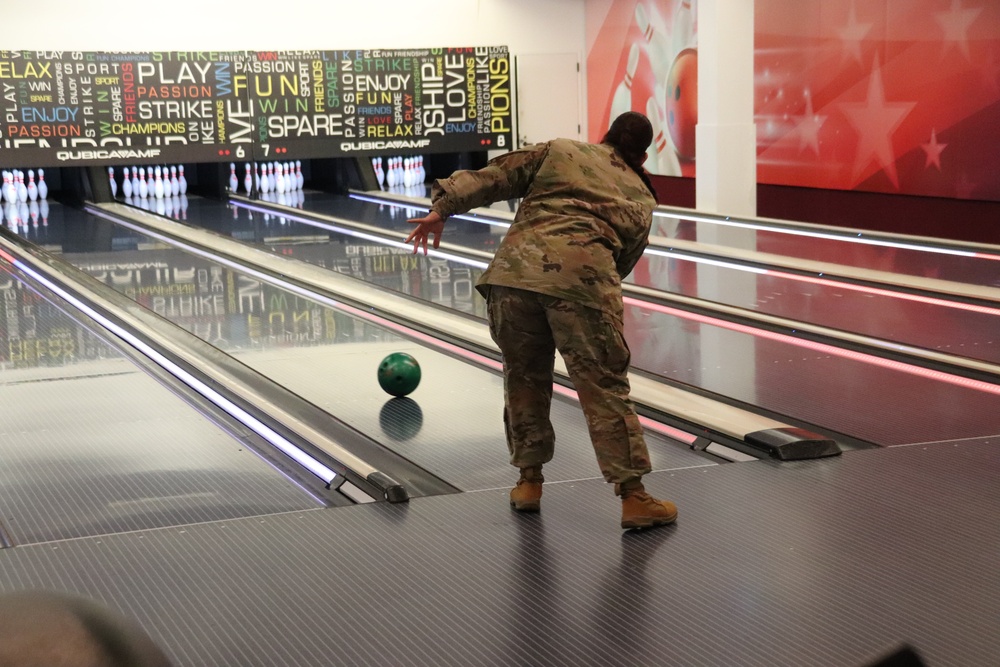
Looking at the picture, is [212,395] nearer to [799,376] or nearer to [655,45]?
[799,376]

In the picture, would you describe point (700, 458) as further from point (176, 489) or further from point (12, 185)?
point (12, 185)

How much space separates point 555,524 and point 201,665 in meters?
0.96

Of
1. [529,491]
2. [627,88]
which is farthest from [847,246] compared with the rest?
[627,88]

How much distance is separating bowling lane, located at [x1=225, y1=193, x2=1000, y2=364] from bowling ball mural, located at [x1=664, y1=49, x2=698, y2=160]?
356 cm

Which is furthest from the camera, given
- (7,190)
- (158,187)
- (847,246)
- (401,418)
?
(158,187)

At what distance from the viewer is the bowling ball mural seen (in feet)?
35.3

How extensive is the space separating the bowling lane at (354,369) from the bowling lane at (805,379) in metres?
0.54

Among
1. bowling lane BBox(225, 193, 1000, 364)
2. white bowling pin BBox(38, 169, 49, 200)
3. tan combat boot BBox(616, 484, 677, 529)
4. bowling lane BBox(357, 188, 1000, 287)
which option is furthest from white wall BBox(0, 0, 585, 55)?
tan combat boot BBox(616, 484, 677, 529)

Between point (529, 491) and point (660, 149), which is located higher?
point (660, 149)

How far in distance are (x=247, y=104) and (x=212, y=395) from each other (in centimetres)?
783

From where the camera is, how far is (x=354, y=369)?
4.35 metres

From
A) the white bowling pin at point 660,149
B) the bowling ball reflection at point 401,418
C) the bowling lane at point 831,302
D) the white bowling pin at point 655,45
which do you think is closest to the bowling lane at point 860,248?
the bowling lane at point 831,302

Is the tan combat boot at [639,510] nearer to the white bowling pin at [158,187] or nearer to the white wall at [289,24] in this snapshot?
the white bowling pin at [158,187]

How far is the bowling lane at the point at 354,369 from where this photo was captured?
3.30 meters
